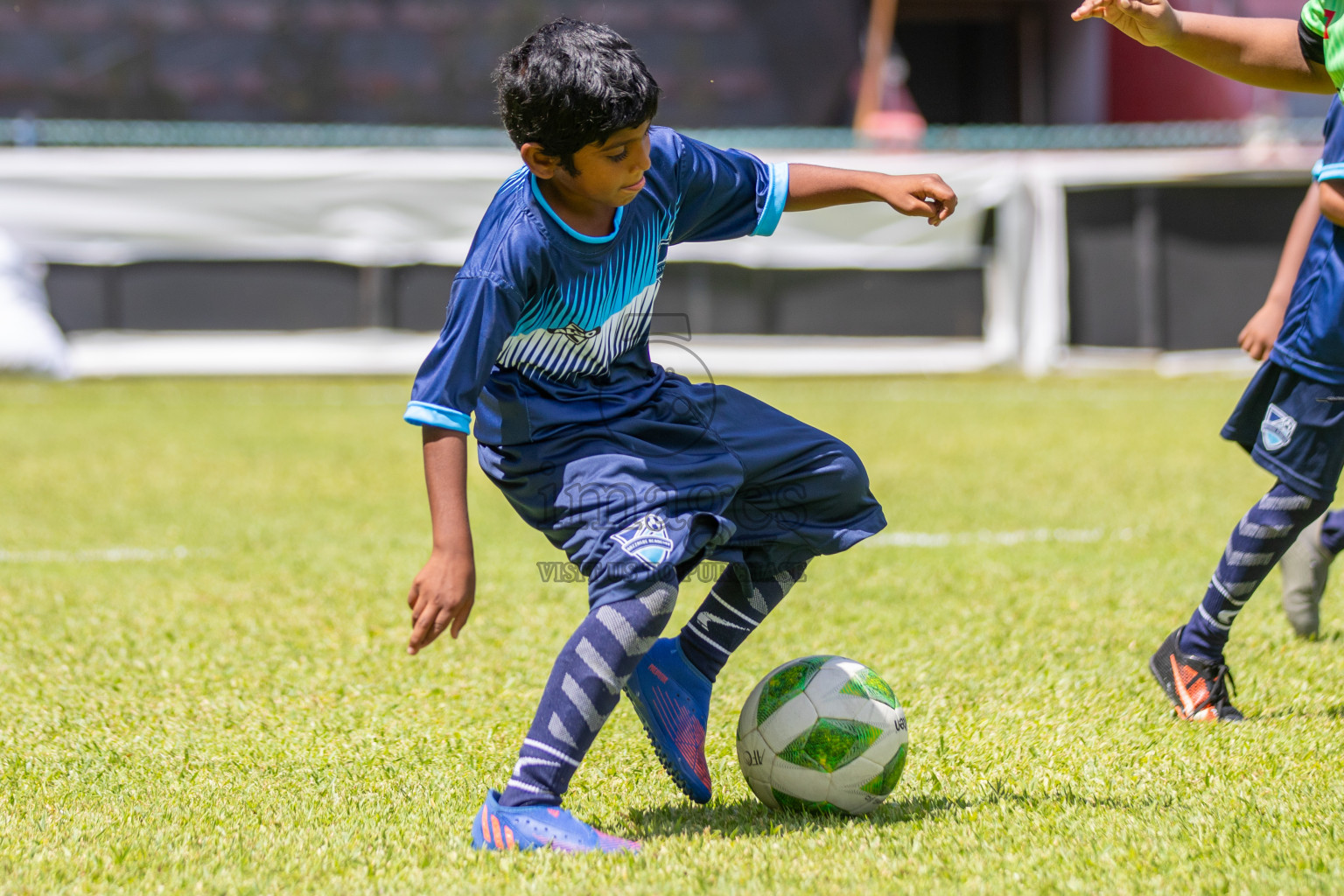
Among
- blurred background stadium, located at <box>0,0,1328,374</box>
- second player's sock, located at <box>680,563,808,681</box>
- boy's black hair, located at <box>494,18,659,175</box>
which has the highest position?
boy's black hair, located at <box>494,18,659,175</box>

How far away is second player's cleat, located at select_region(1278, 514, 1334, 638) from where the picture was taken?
3725mm

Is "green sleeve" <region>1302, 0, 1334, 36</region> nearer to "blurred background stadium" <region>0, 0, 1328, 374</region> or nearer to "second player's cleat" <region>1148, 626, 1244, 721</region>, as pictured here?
"second player's cleat" <region>1148, 626, 1244, 721</region>

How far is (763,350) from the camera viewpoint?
513 inches

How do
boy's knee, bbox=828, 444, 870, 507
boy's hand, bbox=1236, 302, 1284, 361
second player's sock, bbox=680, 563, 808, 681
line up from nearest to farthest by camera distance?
1. boy's knee, bbox=828, 444, 870, 507
2. second player's sock, bbox=680, 563, 808, 681
3. boy's hand, bbox=1236, 302, 1284, 361

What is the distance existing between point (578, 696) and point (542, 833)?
0.22 metres

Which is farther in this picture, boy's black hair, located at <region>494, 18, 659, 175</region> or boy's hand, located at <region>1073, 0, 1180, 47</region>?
boy's hand, located at <region>1073, 0, 1180, 47</region>

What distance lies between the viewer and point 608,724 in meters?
3.17

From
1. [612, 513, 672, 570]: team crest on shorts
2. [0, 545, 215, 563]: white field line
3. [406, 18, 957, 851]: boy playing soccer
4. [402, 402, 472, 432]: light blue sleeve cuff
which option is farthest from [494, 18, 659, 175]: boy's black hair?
[0, 545, 215, 563]: white field line

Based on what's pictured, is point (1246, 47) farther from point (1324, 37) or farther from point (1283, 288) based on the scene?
point (1283, 288)

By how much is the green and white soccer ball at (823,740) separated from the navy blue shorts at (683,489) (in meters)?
0.25

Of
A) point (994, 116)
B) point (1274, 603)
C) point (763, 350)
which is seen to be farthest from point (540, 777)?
point (994, 116)

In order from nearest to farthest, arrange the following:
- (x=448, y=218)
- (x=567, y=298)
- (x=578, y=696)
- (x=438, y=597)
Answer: (x=438, y=597) < (x=578, y=696) < (x=567, y=298) < (x=448, y=218)

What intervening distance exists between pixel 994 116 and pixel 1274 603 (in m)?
16.8

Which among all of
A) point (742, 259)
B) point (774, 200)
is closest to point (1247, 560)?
Result: point (774, 200)
